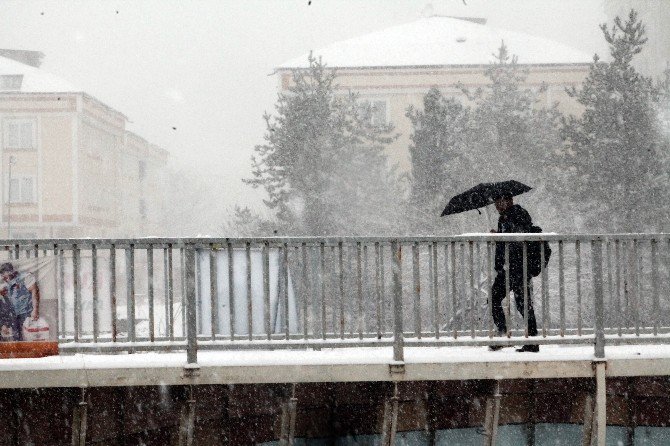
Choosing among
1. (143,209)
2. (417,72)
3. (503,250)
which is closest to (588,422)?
(503,250)

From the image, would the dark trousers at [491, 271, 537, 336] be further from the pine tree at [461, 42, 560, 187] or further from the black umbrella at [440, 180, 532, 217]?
the pine tree at [461, 42, 560, 187]

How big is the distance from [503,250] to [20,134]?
63.2 m

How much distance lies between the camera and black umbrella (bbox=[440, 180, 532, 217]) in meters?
11.1

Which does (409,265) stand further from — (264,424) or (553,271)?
(264,424)

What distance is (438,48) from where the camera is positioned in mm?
67750

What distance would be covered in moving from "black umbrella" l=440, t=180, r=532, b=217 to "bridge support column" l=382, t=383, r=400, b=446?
2.56 meters

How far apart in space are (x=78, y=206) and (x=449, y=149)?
3098cm

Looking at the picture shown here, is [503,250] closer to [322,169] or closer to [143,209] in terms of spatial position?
[322,169]

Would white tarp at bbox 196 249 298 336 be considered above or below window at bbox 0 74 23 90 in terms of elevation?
below

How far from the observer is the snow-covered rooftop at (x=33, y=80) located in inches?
2729

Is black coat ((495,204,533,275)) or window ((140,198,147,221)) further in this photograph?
window ((140,198,147,221))

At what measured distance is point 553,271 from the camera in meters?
A: 34.9

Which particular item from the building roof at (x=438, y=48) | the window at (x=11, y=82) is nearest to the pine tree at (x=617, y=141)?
the building roof at (x=438, y=48)

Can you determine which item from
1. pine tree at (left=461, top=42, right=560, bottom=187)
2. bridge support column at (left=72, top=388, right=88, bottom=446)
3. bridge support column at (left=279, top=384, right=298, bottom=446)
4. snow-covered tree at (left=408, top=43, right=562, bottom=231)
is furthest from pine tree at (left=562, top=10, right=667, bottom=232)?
bridge support column at (left=72, top=388, right=88, bottom=446)
